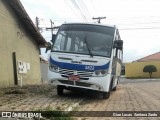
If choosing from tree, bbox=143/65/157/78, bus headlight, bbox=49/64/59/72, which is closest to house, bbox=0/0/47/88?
bus headlight, bbox=49/64/59/72

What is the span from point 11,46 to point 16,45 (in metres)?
1.10

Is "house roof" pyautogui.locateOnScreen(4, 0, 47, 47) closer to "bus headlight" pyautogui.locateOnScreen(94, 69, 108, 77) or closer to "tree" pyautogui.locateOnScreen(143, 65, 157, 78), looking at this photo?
"bus headlight" pyautogui.locateOnScreen(94, 69, 108, 77)

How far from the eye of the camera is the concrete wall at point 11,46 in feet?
64.3

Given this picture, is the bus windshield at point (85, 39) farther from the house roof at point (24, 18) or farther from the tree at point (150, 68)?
the tree at point (150, 68)

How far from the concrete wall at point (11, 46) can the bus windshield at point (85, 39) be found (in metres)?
5.45

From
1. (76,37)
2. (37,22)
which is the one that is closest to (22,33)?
(76,37)

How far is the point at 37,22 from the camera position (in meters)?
52.0

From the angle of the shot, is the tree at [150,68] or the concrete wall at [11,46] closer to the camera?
the concrete wall at [11,46]

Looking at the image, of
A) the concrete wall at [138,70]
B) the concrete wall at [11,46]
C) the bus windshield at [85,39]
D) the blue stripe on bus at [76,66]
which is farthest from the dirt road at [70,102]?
the concrete wall at [138,70]

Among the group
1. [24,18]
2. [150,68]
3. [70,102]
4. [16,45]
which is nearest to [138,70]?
[150,68]

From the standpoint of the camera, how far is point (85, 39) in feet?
48.5

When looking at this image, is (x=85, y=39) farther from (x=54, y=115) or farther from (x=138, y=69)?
(x=138, y=69)

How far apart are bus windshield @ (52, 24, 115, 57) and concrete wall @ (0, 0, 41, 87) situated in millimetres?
5449

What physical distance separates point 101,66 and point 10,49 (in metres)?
8.35
